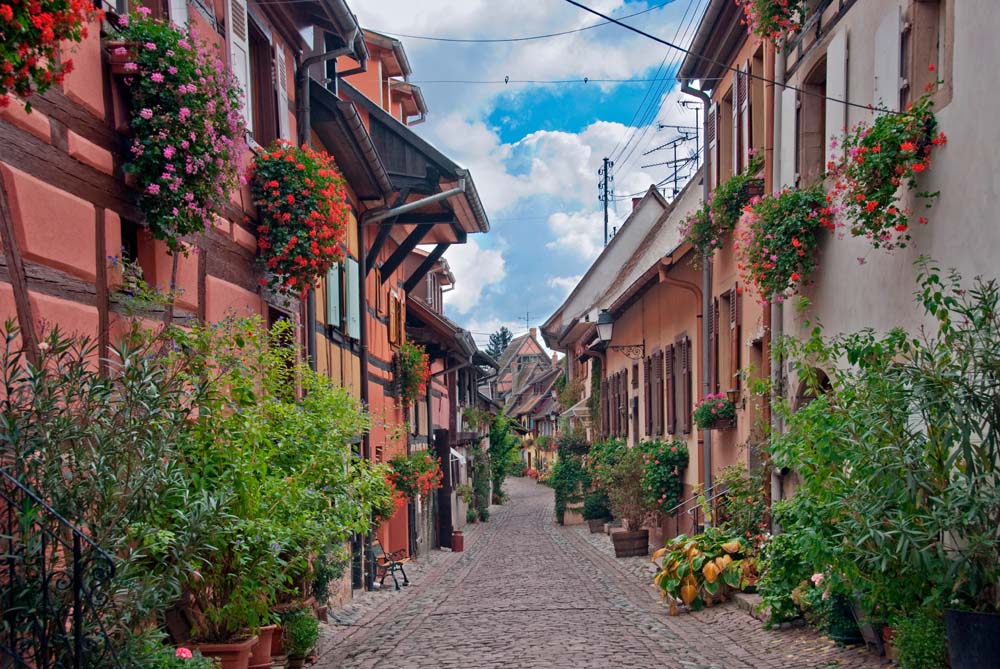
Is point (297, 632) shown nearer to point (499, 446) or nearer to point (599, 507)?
point (599, 507)

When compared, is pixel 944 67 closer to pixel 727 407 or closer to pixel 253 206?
pixel 253 206

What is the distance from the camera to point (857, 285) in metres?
9.07

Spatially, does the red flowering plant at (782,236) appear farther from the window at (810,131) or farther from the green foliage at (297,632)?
the green foliage at (297,632)

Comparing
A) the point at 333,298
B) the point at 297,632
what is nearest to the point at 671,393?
the point at 333,298

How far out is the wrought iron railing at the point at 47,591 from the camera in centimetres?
460

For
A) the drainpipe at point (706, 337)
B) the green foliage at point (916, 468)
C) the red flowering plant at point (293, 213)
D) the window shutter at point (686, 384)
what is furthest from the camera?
the window shutter at point (686, 384)

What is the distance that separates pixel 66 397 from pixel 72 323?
904 mm

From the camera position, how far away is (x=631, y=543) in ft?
60.6

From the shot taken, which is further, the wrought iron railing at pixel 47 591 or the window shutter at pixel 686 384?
the window shutter at pixel 686 384

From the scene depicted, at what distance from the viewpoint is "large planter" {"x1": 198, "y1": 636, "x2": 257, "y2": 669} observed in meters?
6.89

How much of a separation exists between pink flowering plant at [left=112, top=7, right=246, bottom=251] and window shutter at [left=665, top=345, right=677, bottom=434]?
1274 centimetres

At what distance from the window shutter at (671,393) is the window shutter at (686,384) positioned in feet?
2.13

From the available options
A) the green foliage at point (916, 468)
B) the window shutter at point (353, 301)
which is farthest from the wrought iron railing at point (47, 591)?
the window shutter at point (353, 301)

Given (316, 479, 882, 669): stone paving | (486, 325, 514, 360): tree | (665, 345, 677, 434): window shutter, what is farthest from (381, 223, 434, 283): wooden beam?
(486, 325, 514, 360): tree
